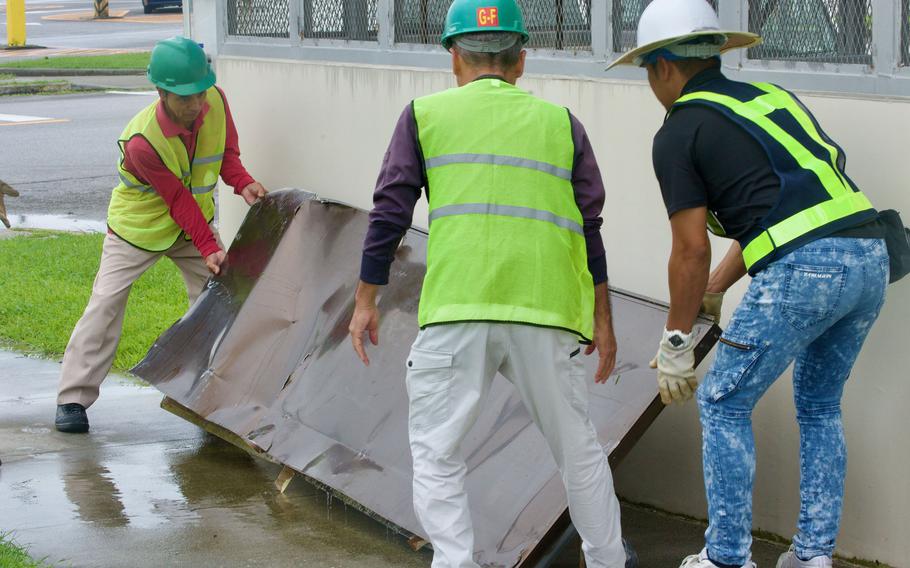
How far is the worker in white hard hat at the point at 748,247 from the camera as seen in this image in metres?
3.33

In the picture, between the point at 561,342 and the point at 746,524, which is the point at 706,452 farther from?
the point at 561,342

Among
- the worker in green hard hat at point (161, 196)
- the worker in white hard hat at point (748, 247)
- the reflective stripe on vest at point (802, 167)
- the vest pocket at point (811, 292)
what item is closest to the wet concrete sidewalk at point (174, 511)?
the worker in green hard hat at point (161, 196)

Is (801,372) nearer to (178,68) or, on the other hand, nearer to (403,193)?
(403,193)

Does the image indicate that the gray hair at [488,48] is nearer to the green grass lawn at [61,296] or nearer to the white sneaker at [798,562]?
the white sneaker at [798,562]

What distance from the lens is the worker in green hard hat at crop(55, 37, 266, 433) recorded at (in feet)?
17.5

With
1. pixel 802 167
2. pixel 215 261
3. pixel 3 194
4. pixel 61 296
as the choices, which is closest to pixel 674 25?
pixel 802 167

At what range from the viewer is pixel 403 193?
3508 millimetres

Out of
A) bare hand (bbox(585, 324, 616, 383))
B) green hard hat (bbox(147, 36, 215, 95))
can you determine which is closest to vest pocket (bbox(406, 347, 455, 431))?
bare hand (bbox(585, 324, 616, 383))

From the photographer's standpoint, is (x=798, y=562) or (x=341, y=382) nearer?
(x=798, y=562)

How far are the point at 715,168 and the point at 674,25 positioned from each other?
0.41 m

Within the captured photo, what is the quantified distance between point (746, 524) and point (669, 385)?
447 mm

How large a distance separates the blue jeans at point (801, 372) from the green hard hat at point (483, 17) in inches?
38.7

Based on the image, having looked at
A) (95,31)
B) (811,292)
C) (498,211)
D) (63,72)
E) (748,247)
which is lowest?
(811,292)

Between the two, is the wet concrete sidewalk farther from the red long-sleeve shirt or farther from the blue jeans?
the red long-sleeve shirt
